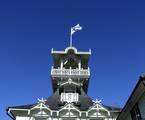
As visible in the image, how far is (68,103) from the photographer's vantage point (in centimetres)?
2633

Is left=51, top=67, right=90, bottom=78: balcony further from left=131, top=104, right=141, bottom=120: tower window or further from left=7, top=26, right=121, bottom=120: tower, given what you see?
left=131, top=104, right=141, bottom=120: tower window

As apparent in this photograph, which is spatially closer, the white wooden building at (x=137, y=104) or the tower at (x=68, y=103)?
the white wooden building at (x=137, y=104)

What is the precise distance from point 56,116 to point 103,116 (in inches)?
165

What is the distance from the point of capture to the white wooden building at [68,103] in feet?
83.8

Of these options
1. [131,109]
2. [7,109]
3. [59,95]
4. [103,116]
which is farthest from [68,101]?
[131,109]

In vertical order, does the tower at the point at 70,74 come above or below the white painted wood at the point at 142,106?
above

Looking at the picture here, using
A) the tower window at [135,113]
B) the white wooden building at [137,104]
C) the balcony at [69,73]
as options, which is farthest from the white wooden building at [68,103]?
the tower window at [135,113]

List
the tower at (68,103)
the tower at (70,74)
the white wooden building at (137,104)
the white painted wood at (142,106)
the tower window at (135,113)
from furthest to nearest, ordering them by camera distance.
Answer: the tower at (70,74) → the tower at (68,103) → the tower window at (135,113) → the white painted wood at (142,106) → the white wooden building at (137,104)

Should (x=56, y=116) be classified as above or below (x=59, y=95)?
below

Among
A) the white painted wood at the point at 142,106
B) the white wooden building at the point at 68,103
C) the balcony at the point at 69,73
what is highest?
the balcony at the point at 69,73

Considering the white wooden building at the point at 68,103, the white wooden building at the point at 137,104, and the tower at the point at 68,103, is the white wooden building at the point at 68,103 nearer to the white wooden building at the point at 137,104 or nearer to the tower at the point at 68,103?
the tower at the point at 68,103

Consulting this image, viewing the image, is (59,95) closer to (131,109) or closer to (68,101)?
(68,101)

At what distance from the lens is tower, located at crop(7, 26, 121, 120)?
83.8ft

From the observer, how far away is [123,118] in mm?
22734
